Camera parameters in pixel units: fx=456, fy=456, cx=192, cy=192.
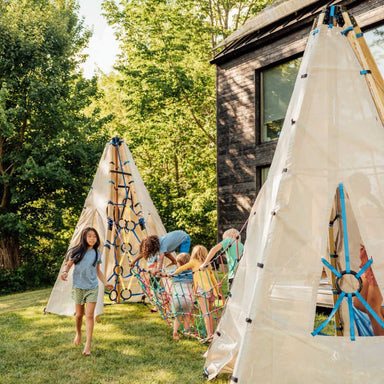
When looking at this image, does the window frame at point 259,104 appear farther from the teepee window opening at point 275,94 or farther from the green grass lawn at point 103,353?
the green grass lawn at point 103,353

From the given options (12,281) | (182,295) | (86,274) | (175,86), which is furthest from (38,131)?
(182,295)

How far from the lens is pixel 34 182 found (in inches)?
643

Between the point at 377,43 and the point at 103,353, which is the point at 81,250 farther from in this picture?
the point at 377,43

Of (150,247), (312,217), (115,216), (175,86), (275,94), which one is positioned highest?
(175,86)

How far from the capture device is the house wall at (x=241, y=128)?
10891 millimetres

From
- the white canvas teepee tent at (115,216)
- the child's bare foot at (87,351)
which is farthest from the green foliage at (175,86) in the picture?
the child's bare foot at (87,351)

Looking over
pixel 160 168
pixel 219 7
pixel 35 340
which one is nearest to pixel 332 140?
pixel 35 340

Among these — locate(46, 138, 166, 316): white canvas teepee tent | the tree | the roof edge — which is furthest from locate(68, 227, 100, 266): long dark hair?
the tree

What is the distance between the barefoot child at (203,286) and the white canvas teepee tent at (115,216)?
2.34 metres

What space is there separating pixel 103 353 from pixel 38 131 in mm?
12866

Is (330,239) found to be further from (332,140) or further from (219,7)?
(219,7)

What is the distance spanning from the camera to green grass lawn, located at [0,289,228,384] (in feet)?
15.3

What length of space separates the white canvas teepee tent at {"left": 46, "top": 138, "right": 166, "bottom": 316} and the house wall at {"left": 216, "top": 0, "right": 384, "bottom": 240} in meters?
3.57

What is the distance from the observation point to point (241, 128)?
11742 mm
